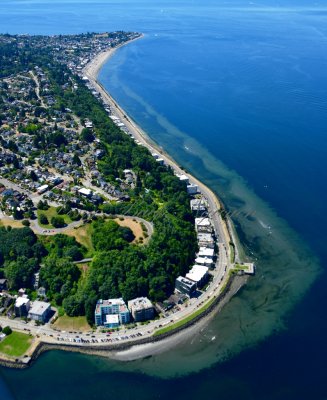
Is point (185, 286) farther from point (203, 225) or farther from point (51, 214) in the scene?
point (51, 214)

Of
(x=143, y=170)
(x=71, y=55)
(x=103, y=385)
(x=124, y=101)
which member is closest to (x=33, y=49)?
(x=71, y=55)

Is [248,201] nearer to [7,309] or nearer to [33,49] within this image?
[7,309]

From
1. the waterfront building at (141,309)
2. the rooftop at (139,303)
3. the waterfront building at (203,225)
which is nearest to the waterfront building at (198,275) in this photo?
the rooftop at (139,303)

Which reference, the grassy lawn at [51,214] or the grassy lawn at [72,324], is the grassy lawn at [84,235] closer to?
the grassy lawn at [51,214]

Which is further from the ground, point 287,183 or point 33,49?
point 33,49

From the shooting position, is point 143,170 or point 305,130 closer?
point 143,170

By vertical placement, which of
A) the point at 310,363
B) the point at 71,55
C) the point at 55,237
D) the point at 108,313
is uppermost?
the point at 71,55

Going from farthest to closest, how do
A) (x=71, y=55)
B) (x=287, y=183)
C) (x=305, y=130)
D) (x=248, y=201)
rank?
(x=71, y=55) → (x=305, y=130) → (x=287, y=183) → (x=248, y=201)
